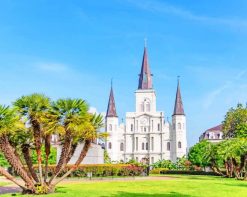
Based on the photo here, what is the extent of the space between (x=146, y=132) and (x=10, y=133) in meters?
76.4

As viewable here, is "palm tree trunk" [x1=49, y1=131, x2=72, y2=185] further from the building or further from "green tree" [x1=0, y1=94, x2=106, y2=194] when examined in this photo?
the building

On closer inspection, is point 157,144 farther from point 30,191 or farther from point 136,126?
point 30,191

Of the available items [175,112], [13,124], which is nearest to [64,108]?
[13,124]

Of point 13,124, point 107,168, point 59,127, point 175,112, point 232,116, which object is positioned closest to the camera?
point 13,124

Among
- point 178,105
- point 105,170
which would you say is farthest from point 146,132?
point 105,170

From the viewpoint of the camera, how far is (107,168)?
35281 millimetres

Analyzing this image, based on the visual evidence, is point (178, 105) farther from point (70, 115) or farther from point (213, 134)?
point (70, 115)

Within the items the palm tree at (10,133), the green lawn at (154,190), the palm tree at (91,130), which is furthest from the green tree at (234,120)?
the palm tree at (10,133)

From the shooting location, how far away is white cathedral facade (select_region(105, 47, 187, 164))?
90519 millimetres

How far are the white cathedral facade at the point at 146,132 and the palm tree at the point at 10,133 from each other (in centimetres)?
7303

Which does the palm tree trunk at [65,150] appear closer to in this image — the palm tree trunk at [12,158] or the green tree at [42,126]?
the green tree at [42,126]

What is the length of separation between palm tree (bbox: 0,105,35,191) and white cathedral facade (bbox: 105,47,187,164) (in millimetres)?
73033

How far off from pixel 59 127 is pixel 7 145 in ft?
8.07

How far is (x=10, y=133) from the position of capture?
17547 mm
